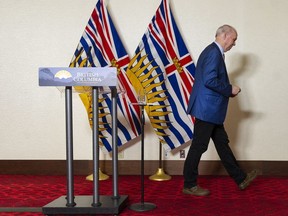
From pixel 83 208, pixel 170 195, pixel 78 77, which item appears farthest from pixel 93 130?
pixel 170 195

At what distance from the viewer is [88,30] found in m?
4.04

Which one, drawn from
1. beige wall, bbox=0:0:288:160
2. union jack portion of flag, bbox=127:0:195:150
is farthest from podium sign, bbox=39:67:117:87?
beige wall, bbox=0:0:288:160

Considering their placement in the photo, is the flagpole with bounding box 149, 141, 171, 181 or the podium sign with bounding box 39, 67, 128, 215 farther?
the flagpole with bounding box 149, 141, 171, 181

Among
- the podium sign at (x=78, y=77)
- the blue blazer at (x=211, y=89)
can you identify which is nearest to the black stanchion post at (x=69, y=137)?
the podium sign at (x=78, y=77)

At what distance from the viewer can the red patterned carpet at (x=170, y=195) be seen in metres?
2.78

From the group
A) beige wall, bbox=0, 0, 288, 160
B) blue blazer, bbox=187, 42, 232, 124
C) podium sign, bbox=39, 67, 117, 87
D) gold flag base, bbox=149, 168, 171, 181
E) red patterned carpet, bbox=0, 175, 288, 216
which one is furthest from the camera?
beige wall, bbox=0, 0, 288, 160

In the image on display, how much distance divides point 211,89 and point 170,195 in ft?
3.33

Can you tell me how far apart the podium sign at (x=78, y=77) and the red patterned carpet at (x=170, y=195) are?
1.00m

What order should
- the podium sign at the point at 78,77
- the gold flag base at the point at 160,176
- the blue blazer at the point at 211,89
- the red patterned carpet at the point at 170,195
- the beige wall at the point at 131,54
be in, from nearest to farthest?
the podium sign at the point at 78,77 → the red patterned carpet at the point at 170,195 → the blue blazer at the point at 211,89 → the gold flag base at the point at 160,176 → the beige wall at the point at 131,54

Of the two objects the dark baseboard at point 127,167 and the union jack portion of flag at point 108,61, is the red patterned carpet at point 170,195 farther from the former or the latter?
the union jack portion of flag at point 108,61

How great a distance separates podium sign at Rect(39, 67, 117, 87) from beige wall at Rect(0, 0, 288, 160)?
1.66m

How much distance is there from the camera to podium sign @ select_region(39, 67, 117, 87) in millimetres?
2535

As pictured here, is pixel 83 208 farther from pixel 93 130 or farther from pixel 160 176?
pixel 160 176

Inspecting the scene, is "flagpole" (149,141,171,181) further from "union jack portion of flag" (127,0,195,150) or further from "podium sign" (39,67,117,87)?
"podium sign" (39,67,117,87)
